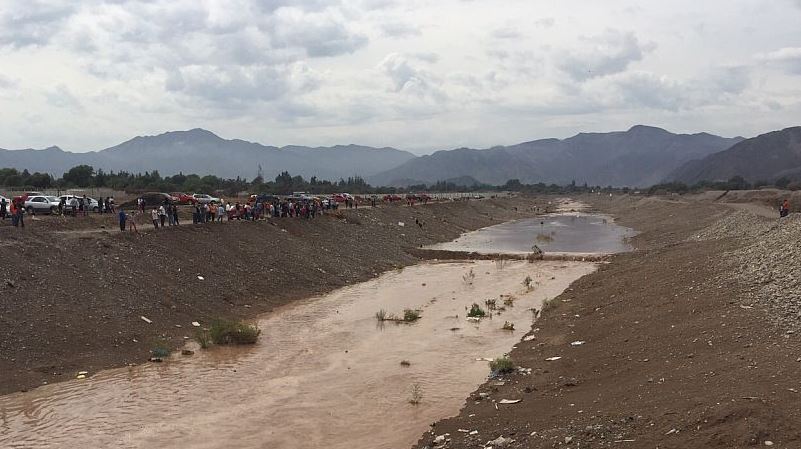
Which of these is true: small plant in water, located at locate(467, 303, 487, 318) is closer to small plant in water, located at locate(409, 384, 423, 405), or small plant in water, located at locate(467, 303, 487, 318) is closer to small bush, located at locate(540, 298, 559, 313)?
small bush, located at locate(540, 298, 559, 313)

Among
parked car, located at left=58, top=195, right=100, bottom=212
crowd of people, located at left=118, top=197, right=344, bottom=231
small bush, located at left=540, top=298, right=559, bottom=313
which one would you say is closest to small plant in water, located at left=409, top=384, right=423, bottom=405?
small bush, located at left=540, top=298, right=559, bottom=313

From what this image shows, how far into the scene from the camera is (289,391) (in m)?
17.5

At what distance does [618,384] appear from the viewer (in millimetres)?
13453

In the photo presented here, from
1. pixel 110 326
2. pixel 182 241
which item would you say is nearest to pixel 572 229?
pixel 182 241

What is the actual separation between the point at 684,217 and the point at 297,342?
62741mm

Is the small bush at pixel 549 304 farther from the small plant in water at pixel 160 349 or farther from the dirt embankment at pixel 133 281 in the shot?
the small plant in water at pixel 160 349

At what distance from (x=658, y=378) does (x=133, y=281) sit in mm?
21193

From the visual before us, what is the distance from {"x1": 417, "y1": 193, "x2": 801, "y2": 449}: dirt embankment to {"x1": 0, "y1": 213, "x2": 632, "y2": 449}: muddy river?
5.46ft

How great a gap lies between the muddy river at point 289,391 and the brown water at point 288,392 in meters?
Result: 0.03

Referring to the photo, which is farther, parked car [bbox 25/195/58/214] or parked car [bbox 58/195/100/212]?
parked car [bbox 58/195/100/212]

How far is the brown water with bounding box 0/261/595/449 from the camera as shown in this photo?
14.3 metres

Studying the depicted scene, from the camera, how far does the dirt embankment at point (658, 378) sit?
9727 mm

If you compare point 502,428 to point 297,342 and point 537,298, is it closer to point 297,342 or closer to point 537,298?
point 297,342

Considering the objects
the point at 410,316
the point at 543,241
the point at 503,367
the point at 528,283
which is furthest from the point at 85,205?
the point at 543,241
